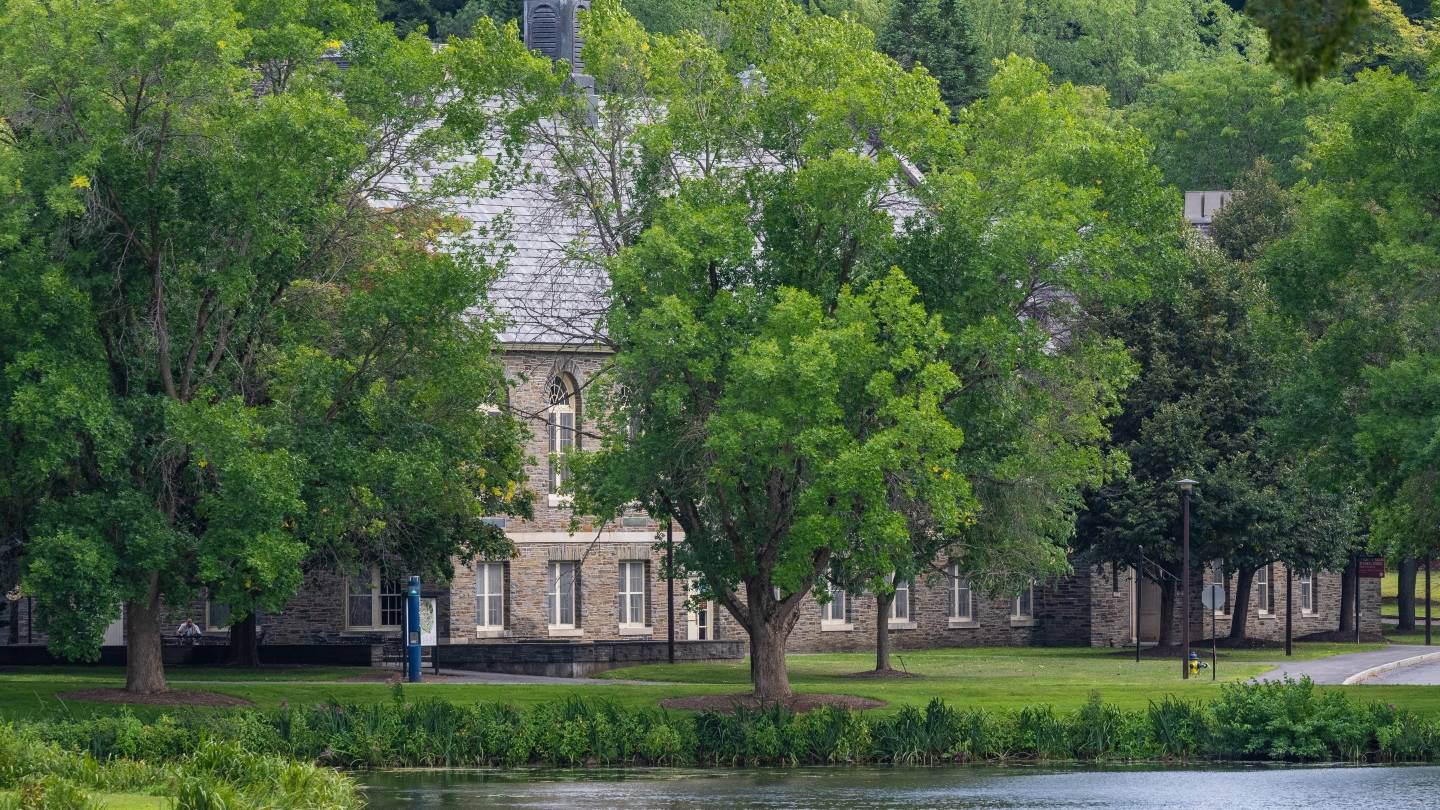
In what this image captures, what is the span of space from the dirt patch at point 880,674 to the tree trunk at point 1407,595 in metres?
38.1

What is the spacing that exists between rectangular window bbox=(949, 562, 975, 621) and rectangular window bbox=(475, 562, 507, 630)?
1603cm

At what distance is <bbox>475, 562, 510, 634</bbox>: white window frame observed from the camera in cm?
5447

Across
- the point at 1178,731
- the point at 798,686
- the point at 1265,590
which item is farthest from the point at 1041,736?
the point at 1265,590

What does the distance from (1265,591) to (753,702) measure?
38087 millimetres

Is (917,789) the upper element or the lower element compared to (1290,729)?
lower

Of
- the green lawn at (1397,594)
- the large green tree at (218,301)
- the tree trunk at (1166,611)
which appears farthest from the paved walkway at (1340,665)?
the green lawn at (1397,594)

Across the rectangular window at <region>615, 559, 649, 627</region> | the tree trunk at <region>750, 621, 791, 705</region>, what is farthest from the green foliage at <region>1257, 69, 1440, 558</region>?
the rectangular window at <region>615, 559, 649, 627</region>

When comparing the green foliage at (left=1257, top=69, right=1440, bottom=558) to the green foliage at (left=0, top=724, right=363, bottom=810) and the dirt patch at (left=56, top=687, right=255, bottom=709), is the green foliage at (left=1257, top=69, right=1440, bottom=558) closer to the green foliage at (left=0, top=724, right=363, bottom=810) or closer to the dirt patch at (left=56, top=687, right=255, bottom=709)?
the green foliage at (left=0, top=724, right=363, bottom=810)

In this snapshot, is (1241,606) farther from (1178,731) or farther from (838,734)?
(838,734)

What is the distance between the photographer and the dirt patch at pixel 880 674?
46156mm

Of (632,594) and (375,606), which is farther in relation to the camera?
(632,594)

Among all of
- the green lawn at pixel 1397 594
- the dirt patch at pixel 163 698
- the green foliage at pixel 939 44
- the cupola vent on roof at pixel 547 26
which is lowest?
the green lawn at pixel 1397 594

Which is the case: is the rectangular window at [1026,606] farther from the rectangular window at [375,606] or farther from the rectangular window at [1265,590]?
the rectangular window at [375,606]

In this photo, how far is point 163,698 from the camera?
36.5 meters
